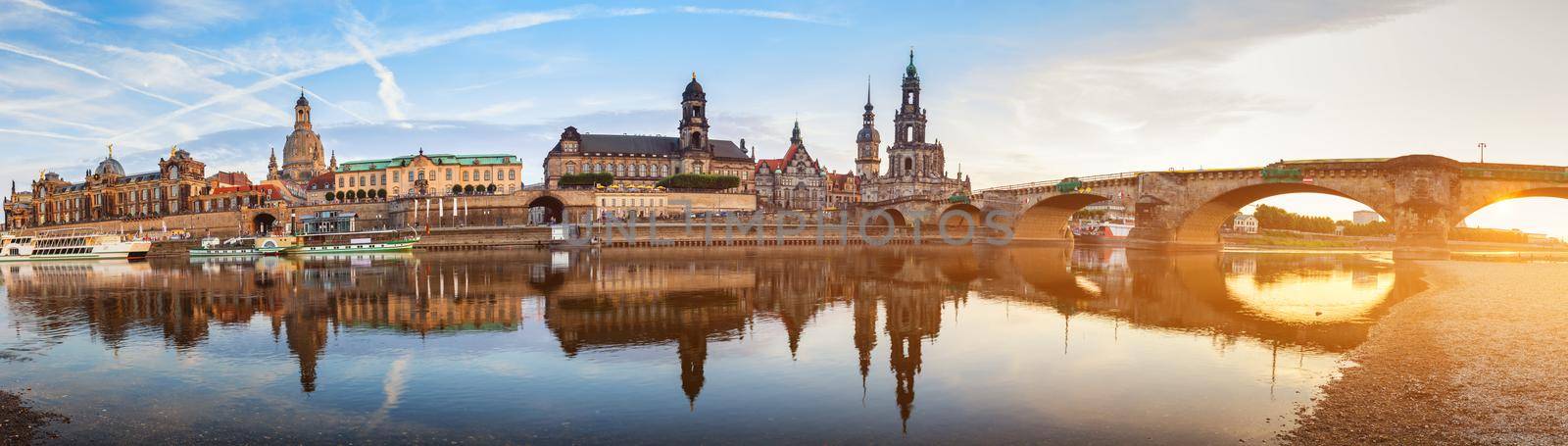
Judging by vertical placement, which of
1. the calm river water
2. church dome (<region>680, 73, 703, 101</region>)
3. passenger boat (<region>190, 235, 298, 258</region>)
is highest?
church dome (<region>680, 73, 703, 101</region>)

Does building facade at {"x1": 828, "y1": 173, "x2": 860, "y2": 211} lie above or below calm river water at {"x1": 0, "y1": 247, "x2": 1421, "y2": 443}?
above

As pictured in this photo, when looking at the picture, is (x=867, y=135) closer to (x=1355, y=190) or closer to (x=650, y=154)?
(x=650, y=154)

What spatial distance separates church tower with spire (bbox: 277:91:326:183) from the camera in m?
137

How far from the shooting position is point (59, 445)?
9.32 meters

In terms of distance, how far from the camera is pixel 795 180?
4695 inches

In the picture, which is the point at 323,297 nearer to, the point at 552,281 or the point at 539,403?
the point at 552,281

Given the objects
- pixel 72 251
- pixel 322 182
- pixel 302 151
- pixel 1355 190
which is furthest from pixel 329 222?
pixel 1355 190

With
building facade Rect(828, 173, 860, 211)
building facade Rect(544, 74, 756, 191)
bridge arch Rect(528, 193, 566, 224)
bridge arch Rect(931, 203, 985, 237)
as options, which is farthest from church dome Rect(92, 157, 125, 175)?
bridge arch Rect(931, 203, 985, 237)

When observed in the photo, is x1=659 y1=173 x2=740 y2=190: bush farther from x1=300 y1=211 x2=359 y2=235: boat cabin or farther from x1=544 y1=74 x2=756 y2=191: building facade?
x1=300 y1=211 x2=359 y2=235: boat cabin

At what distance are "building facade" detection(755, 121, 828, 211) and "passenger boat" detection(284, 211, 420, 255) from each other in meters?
54.8

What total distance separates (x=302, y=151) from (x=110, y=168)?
88.1ft

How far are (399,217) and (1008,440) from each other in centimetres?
8630

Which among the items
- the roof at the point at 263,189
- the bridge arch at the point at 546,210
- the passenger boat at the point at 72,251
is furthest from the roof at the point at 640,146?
Result: the passenger boat at the point at 72,251

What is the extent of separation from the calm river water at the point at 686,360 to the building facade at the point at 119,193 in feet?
301
